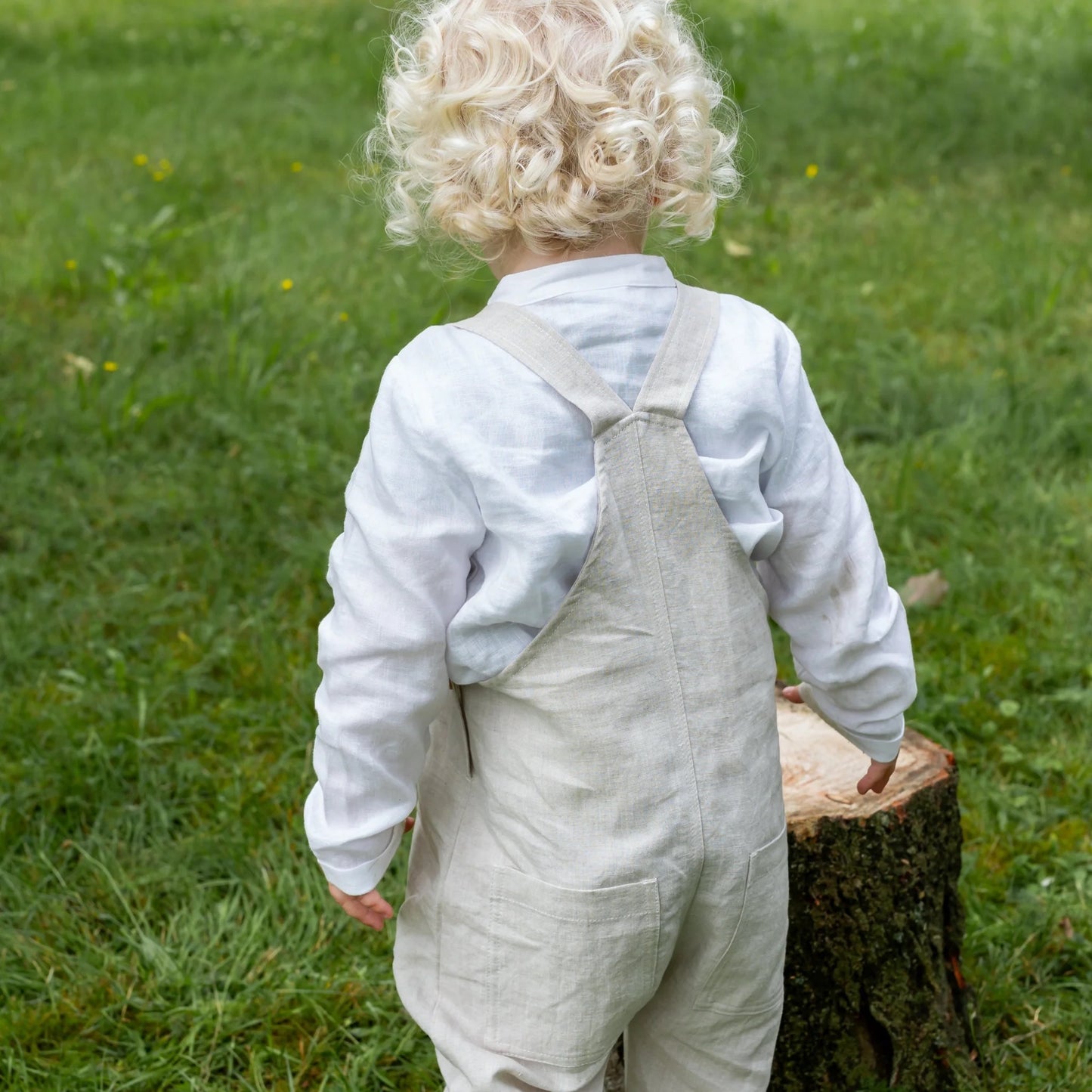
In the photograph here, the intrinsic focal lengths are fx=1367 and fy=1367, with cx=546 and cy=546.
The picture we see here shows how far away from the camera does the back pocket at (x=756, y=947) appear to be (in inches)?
63.2

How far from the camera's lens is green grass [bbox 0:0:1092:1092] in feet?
8.02

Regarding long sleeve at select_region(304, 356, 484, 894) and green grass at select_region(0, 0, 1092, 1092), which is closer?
long sleeve at select_region(304, 356, 484, 894)

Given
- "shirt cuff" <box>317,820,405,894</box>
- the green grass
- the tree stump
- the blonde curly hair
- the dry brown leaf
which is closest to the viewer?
the blonde curly hair

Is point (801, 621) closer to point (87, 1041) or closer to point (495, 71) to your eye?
point (495, 71)

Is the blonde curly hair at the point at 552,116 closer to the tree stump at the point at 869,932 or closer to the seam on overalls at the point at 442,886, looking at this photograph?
the seam on overalls at the point at 442,886

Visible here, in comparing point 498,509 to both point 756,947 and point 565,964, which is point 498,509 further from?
point 756,947

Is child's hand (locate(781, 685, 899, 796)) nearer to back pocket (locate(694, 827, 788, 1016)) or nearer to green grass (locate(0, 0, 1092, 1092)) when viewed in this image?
back pocket (locate(694, 827, 788, 1016))

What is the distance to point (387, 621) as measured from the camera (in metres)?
1.46

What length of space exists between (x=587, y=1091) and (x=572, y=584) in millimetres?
641

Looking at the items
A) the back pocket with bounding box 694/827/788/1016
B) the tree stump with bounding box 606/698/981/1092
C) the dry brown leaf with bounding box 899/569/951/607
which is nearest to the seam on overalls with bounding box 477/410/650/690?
the back pocket with bounding box 694/827/788/1016

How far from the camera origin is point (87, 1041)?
7.59 feet

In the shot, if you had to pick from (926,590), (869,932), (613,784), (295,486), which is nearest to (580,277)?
(613,784)

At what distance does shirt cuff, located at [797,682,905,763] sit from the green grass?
58 centimetres

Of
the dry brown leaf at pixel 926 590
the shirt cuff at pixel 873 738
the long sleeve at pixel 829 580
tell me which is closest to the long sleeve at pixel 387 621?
the long sleeve at pixel 829 580
